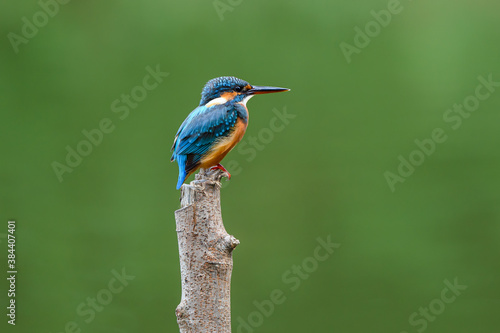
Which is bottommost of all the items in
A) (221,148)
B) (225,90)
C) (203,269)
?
(203,269)

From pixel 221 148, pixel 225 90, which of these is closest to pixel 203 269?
pixel 221 148

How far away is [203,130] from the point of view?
2080 millimetres

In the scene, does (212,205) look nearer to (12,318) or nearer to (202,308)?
(202,308)

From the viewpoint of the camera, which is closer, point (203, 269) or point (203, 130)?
point (203, 269)

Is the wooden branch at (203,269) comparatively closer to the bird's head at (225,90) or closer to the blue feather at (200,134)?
the blue feather at (200,134)

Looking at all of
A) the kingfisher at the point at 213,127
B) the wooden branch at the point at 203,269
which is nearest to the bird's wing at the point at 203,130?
the kingfisher at the point at 213,127

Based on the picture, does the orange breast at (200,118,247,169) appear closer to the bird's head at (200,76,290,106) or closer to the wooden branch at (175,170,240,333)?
the bird's head at (200,76,290,106)

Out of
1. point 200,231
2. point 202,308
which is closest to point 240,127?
point 200,231

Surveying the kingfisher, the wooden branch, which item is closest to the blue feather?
the kingfisher

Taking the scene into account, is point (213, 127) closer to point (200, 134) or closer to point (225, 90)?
point (200, 134)

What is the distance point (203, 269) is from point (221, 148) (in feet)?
2.10

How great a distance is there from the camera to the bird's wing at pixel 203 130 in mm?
2057

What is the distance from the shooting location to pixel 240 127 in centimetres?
218

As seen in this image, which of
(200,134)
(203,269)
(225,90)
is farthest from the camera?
(225,90)
